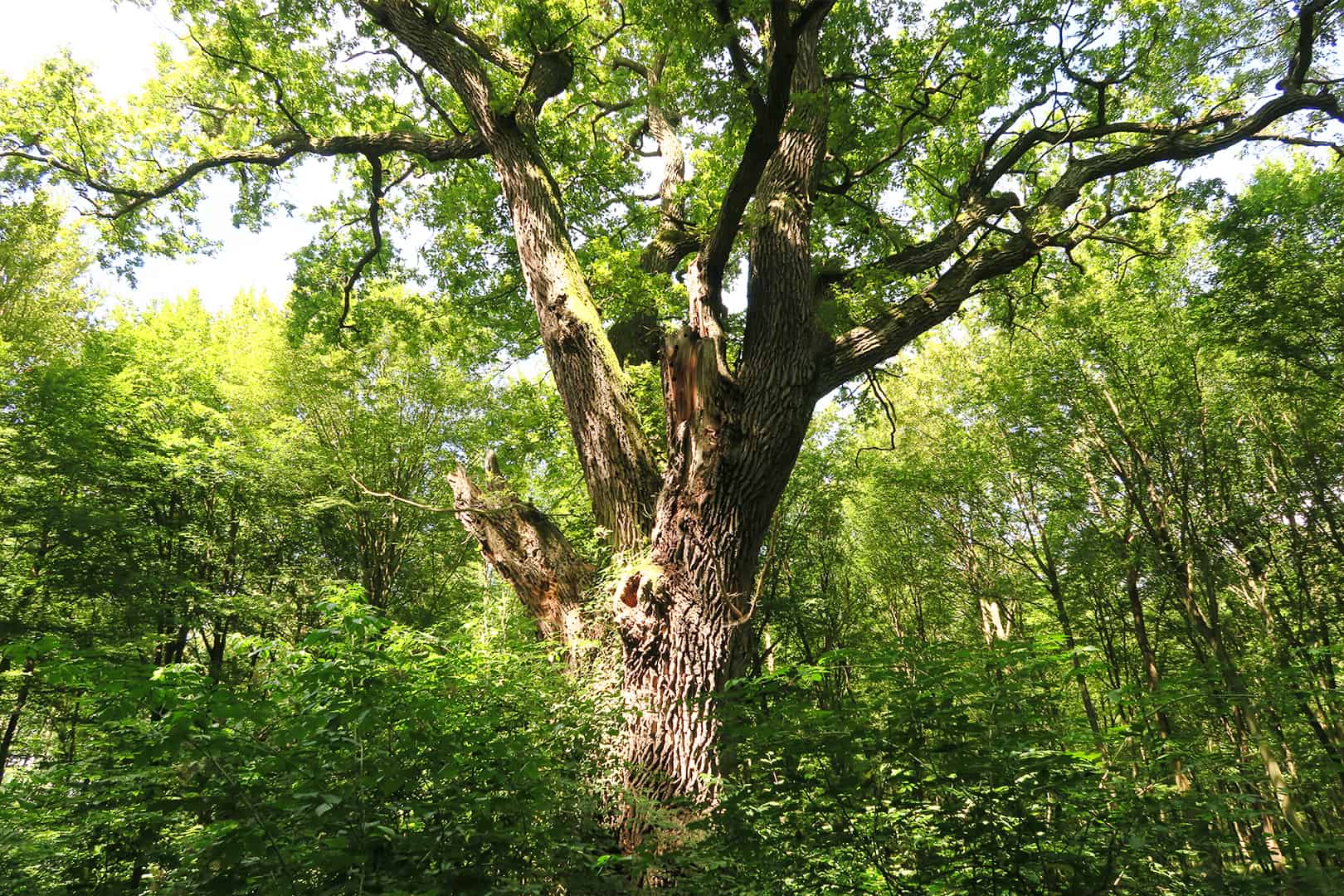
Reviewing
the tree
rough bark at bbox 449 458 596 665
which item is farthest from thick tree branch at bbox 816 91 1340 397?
rough bark at bbox 449 458 596 665

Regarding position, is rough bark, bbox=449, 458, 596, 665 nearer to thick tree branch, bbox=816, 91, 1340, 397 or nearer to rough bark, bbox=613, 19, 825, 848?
rough bark, bbox=613, 19, 825, 848

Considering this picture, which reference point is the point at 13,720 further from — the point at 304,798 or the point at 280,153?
the point at 304,798

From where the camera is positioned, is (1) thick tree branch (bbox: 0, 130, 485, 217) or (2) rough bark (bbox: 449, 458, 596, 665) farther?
(1) thick tree branch (bbox: 0, 130, 485, 217)

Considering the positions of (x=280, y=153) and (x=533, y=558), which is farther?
(x=280, y=153)

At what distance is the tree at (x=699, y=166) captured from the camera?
4.25 m

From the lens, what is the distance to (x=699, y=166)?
27.9ft

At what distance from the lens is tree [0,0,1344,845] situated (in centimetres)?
425

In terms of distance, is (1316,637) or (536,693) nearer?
(536,693)

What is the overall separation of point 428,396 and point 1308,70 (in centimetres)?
1625

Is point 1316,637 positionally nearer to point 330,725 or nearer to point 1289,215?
point 1289,215

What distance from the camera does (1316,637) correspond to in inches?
436

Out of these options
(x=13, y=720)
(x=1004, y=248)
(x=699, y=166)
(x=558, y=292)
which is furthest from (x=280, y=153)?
(x=13, y=720)

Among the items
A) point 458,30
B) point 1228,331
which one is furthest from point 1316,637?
point 458,30

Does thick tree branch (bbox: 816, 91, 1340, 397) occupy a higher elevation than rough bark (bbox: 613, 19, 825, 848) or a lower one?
higher
